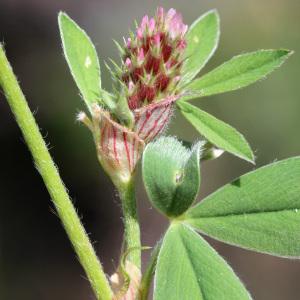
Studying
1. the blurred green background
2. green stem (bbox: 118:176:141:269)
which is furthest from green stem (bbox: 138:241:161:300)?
the blurred green background

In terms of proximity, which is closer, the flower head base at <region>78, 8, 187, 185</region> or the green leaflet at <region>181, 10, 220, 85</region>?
the flower head base at <region>78, 8, 187, 185</region>

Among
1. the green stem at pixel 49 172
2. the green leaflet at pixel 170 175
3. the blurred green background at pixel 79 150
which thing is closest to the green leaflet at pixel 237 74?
the green leaflet at pixel 170 175

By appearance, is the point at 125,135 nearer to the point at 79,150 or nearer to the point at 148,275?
the point at 148,275

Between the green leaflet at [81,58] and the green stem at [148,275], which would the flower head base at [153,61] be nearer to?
the green leaflet at [81,58]

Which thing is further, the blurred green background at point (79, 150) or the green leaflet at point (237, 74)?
the blurred green background at point (79, 150)

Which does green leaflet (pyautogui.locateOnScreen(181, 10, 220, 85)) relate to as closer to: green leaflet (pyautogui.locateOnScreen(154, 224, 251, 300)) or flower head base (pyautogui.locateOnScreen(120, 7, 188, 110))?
flower head base (pyautogui.locateOnScreen(120, 7, 188, 110))

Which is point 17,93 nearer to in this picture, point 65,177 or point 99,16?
point 65,177
